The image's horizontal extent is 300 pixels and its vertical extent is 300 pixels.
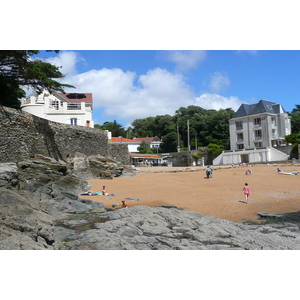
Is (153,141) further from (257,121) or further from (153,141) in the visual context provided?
(257,121)

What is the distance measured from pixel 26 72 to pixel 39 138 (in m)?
3.63

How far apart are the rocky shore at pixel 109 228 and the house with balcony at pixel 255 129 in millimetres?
30775

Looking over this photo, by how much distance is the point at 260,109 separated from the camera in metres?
42.5

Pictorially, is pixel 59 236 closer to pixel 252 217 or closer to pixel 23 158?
pixel 252 217

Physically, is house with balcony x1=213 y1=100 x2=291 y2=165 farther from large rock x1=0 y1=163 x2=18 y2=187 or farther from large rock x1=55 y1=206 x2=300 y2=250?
large rock x1=0 y1=163 x2=18 y2=187

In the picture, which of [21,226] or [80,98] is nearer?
[21,226]

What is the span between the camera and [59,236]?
6414 mm

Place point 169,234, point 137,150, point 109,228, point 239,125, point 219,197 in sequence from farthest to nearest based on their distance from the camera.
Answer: point 137,150
point 239,125
point 219,197
point 109,228
point 169,234

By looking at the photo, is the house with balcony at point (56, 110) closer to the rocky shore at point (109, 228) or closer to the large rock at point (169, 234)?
the rocky shore at point (109, 228)

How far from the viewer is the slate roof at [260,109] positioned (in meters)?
42.4

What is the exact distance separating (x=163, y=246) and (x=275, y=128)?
133ft

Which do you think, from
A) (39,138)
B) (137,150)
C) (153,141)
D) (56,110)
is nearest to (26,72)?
(39,138)

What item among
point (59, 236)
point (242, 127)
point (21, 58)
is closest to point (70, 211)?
point (59, 236)

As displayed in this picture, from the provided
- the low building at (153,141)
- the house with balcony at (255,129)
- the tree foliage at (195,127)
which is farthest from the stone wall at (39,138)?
the low building at (153,141)
